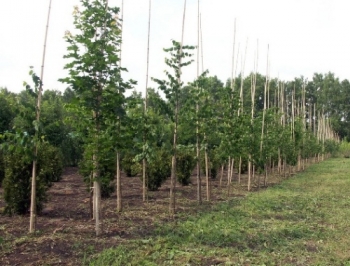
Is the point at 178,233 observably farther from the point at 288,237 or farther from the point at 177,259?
the point at 288,237

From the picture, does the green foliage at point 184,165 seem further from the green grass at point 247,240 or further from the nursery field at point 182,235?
the green grass at point 247,240

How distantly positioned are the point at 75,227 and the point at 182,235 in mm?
2009

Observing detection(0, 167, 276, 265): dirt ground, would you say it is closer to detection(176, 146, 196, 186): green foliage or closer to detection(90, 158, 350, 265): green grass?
detection(90, 158, 350, 265): green grass

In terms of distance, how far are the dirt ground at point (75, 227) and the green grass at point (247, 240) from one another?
0.42 m

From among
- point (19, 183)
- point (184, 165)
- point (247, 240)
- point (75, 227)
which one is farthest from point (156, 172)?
point (247, 240)

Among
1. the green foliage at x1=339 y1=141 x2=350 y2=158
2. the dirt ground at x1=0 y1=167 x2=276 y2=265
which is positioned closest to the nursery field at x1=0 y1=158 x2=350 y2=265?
the dirt ground at x1=0 y1=167 x2=276 y2=265

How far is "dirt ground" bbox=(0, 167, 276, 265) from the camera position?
224 inches

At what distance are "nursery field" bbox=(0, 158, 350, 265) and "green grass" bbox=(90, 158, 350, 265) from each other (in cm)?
1

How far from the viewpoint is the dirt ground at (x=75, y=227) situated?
569 centimetres

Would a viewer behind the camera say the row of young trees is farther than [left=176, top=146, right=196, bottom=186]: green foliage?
No

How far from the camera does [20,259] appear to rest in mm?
5461

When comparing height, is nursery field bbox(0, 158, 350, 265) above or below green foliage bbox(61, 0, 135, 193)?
below

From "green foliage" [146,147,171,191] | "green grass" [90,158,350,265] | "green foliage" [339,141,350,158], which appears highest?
"green foliage" [339,141,350,158]

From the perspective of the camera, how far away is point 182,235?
6.96 meters
